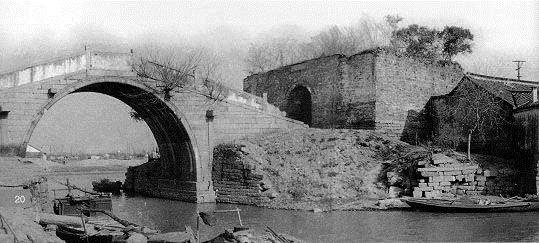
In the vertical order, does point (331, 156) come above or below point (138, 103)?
below

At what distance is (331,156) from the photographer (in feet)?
82.5

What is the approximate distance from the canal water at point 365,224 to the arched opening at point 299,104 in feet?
39.2

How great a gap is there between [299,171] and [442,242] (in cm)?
996

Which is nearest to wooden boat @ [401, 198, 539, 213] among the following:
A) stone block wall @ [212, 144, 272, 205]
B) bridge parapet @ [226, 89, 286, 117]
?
stone block wall @ [212, 144, 272, 205]

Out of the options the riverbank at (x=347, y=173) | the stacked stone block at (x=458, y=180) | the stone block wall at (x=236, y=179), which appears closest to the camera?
the stacked stone block at (x=458, y=180)

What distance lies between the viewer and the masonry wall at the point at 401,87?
3036 centimetres

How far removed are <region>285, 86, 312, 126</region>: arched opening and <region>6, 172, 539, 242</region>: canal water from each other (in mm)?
11934

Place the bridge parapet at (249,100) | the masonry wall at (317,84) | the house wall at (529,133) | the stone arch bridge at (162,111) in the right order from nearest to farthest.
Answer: the stone arch bridge at (162,111), the house wall at (529,133), the bridge parapet at (249,100), the masonry wall at (317,84)

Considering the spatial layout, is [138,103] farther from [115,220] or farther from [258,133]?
[115,220]

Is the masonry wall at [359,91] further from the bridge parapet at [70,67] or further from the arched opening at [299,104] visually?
the bridge parapet at [70,67]

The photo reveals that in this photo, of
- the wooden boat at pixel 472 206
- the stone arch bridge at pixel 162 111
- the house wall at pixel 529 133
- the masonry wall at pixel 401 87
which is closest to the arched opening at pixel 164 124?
the stone arch bridge at pixel 162 111

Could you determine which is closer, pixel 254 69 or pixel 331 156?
pixel 331 156

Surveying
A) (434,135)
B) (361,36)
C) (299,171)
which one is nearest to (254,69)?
(361,36)

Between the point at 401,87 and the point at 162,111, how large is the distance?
13.5 m
